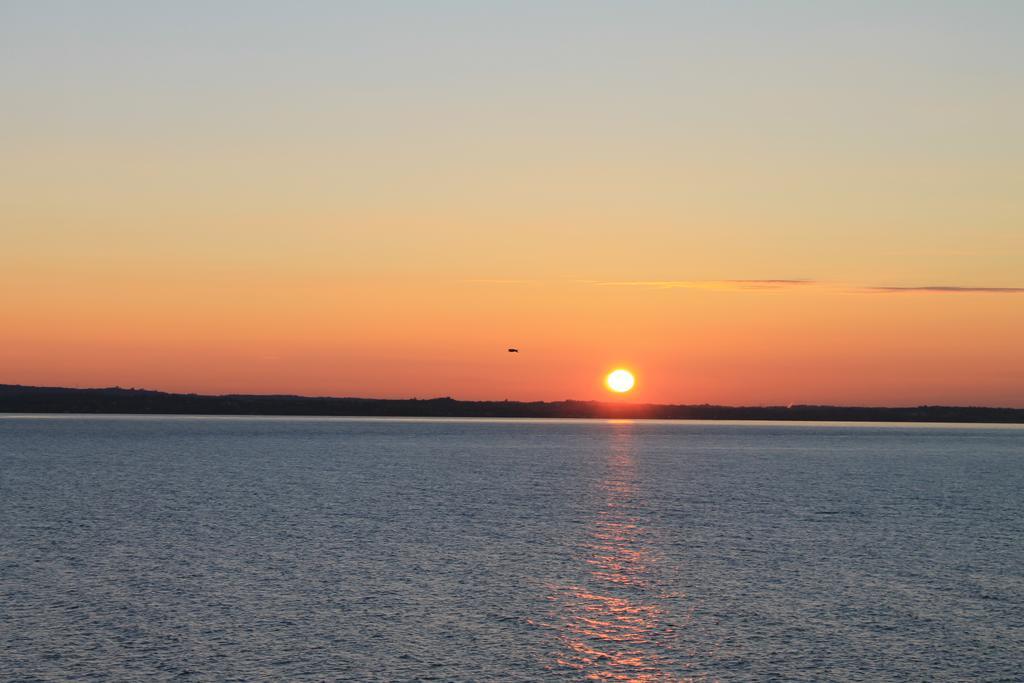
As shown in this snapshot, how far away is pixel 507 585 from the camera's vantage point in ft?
117

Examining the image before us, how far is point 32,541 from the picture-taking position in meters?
45.4

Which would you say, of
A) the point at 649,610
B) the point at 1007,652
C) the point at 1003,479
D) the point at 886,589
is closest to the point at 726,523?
the point at 886,589

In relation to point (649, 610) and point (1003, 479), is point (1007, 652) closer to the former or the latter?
point (649, 610)

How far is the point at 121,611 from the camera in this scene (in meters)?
30.6

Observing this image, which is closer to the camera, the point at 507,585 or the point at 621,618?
the point at 621,618

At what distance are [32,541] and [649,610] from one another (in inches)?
1077

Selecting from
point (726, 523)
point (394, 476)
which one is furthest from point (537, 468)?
point (726, 523)

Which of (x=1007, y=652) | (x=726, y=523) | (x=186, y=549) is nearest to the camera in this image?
(x=1007, y=652)

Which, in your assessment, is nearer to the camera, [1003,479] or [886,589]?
[886,589]

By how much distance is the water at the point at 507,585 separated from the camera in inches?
1017

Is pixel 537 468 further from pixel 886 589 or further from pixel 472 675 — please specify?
pixel 472 675

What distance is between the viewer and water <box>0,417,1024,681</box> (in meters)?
25.8

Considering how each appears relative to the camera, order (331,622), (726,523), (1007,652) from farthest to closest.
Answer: (726,523), (331,622), (1007,652)

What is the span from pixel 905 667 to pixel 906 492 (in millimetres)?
57950
